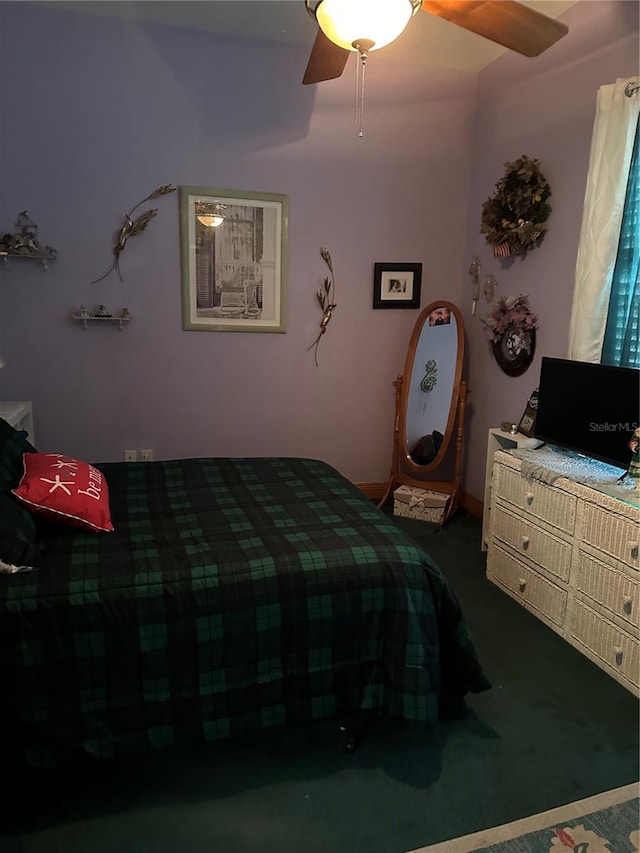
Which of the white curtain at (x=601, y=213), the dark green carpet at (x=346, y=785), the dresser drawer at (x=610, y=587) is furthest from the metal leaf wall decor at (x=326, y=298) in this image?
Answer: the dark green carpet at (x=346, y=785)

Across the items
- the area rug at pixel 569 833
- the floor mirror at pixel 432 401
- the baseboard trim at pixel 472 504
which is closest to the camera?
the area rug at pixel 569 833

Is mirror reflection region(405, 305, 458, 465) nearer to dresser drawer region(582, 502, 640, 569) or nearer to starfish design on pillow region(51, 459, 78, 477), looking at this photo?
dresser drawer region(582, 502, 640, 569)

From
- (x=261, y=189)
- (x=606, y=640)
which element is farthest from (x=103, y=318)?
(x=606, y=640)

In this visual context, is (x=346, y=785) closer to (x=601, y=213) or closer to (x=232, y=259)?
(x=601, y=213)

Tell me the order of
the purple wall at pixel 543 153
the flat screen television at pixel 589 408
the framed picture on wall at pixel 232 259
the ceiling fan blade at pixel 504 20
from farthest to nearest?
the framed picture on wall at pixel 232 259, the purple wall at pixel 543 153, the flat screen television at pixel 589 408, the ceiling fan blade at pixel 504 20

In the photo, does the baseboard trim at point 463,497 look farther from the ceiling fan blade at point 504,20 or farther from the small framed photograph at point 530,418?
the ceiling fan blade at point 504,20

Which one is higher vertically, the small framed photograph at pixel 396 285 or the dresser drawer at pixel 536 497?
the small framed photograph at pixel 396 285

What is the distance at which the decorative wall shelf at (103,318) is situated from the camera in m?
3.37

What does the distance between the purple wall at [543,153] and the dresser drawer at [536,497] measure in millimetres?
742

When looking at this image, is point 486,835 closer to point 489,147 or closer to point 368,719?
point 368,719

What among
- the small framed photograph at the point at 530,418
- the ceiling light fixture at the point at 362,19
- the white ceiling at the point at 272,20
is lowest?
the small framed photograph at the point at 530,418

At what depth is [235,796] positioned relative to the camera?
5.61 feet

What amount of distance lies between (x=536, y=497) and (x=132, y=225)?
2.59 metres

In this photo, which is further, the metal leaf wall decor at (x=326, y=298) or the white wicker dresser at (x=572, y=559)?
the metal leaf wall decor at (x=326, y=298)
